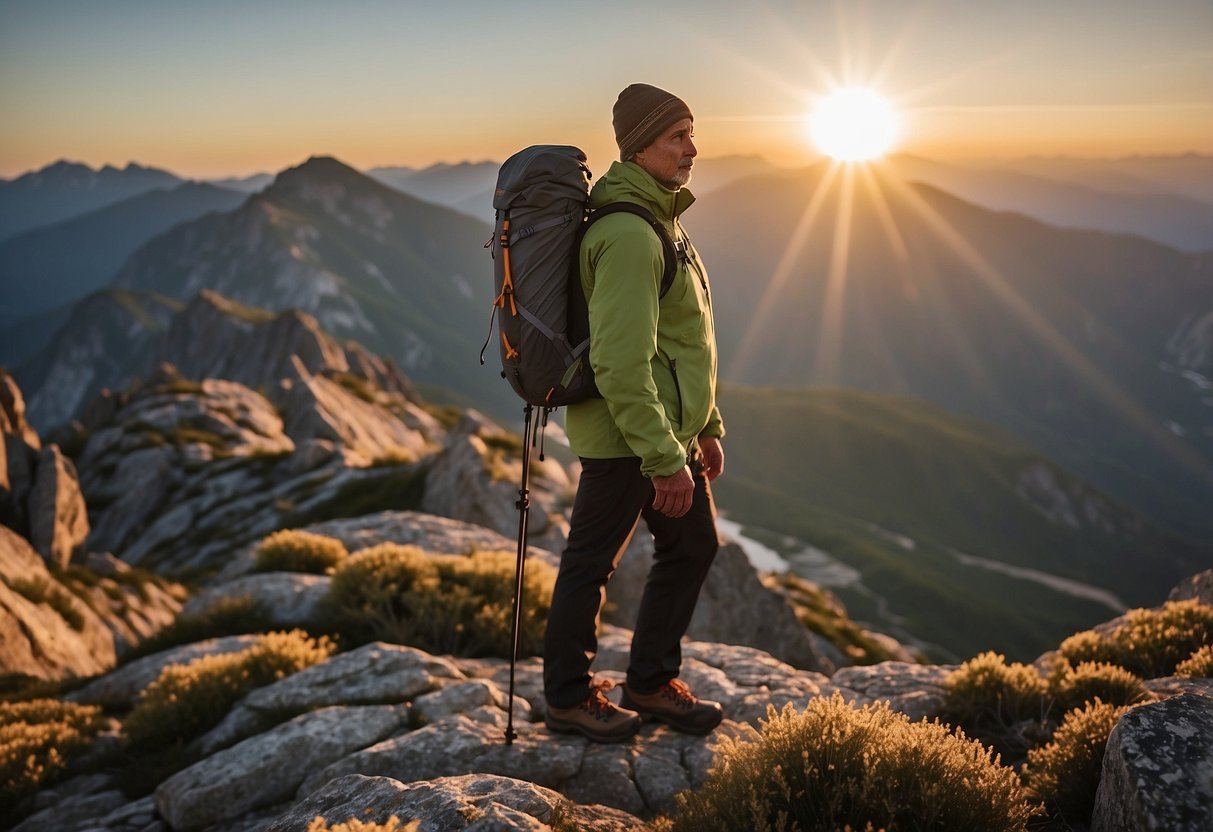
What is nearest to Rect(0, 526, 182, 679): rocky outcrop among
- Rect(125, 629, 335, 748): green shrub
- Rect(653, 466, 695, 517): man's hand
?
Rect(125, 629, 335, 748): green shrub

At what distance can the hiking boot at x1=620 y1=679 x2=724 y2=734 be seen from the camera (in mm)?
6676

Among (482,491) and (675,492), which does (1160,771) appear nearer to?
(675,492)

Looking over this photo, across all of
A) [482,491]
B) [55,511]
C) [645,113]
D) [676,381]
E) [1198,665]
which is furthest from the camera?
[55,511]

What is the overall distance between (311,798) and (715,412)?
4.30 m

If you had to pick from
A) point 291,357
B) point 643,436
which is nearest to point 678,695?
point 643,436

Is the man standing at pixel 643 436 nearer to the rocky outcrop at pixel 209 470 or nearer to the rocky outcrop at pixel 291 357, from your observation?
the rocky outcrop at pixel 209 470

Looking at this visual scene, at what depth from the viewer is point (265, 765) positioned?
6.46 meters

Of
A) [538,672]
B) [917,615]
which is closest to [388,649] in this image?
[538,672]

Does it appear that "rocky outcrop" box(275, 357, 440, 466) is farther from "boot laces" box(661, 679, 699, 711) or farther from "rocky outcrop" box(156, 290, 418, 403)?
"boot laces" box(661, 679, 699, 711)

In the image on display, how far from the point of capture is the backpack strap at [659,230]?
17.9 feet

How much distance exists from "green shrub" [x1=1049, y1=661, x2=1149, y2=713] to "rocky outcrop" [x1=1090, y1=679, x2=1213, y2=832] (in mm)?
2656

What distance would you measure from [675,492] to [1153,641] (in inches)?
216

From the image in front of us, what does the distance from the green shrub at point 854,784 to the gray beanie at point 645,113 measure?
4.10 metres

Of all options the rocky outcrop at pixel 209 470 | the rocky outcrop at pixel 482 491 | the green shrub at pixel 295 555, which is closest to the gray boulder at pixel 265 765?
the green shrub at pixel 295 555
